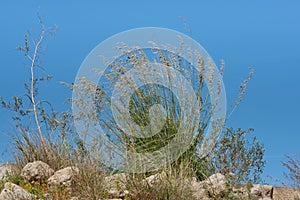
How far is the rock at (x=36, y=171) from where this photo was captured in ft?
25.3

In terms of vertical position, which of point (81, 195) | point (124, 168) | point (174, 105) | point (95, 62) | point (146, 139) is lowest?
point (81, 195)

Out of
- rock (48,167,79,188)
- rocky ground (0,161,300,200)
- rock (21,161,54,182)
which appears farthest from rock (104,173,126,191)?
rock (21,161,54,182)

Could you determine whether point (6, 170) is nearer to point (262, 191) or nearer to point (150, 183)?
point (150, 183)

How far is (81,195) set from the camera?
6023mm

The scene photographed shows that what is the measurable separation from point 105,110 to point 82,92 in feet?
1.37

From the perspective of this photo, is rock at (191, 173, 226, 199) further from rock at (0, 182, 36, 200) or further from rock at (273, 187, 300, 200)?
rock at (0, 182, 36, 200)

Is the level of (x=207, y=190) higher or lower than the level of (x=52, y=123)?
lower

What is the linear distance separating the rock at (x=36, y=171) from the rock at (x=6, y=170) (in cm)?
33

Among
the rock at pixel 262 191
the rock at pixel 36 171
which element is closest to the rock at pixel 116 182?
the rock at pixel 36 171

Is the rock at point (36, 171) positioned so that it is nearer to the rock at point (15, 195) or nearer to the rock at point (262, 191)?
the rock at point (15, 195)

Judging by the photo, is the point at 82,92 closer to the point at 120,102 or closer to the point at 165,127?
the point at 120,102

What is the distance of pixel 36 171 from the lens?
7.70 meters

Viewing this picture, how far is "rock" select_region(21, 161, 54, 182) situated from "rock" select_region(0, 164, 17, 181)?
0.33 m

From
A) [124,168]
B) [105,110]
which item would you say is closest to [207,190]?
[124,168]
